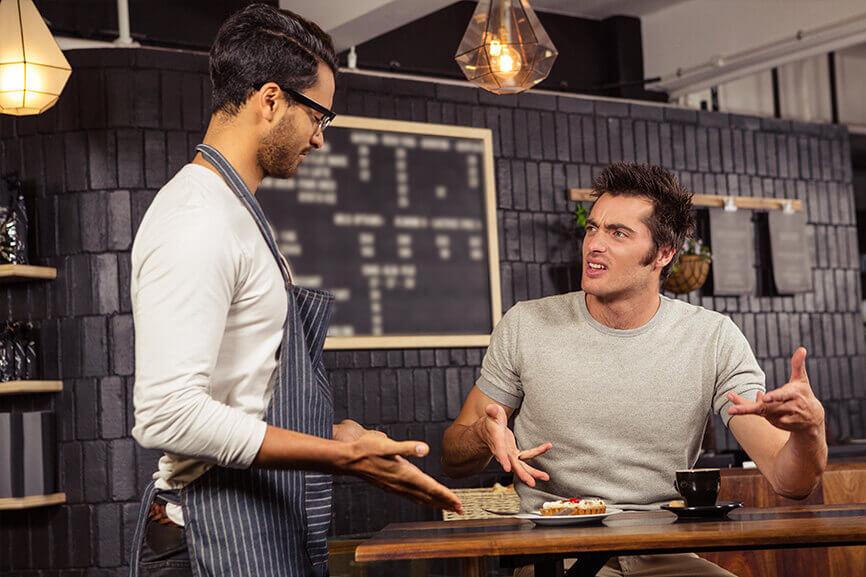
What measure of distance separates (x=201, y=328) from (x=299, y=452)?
0.24 meters

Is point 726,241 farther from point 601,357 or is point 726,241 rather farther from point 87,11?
point 601,357

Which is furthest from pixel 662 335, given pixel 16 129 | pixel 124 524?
pixel 16 129

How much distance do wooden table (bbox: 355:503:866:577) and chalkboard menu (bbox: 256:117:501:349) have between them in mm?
3597

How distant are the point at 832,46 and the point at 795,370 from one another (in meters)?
4.98

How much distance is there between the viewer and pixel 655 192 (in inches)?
118

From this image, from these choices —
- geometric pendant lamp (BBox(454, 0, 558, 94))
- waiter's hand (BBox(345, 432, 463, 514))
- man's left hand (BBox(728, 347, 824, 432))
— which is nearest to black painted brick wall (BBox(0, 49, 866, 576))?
geometric pendant lamp (BBox(454, 0, 558, 94))

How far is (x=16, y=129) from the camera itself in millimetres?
5492

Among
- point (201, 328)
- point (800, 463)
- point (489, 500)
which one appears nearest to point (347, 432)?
point (201, 328)

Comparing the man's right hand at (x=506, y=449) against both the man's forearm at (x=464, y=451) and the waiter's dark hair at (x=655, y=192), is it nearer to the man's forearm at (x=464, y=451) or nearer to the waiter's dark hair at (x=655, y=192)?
the man's forearm at (x=464, y=451)

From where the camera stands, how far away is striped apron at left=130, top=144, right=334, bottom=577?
75.2 inches

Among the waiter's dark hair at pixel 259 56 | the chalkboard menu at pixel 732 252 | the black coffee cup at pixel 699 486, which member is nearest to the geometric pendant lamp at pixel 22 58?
the waiter's dark hair at pixel 259 56

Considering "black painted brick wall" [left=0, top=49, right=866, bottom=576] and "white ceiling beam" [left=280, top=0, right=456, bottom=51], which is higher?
"white ceiling beam" [left=280, top=0, right=456, bottom=51]

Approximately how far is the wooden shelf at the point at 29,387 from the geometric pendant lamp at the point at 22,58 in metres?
1.23

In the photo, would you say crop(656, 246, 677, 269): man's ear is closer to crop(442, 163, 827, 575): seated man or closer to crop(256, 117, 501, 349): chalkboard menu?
crop(442, 163, 827, 575): seated man
